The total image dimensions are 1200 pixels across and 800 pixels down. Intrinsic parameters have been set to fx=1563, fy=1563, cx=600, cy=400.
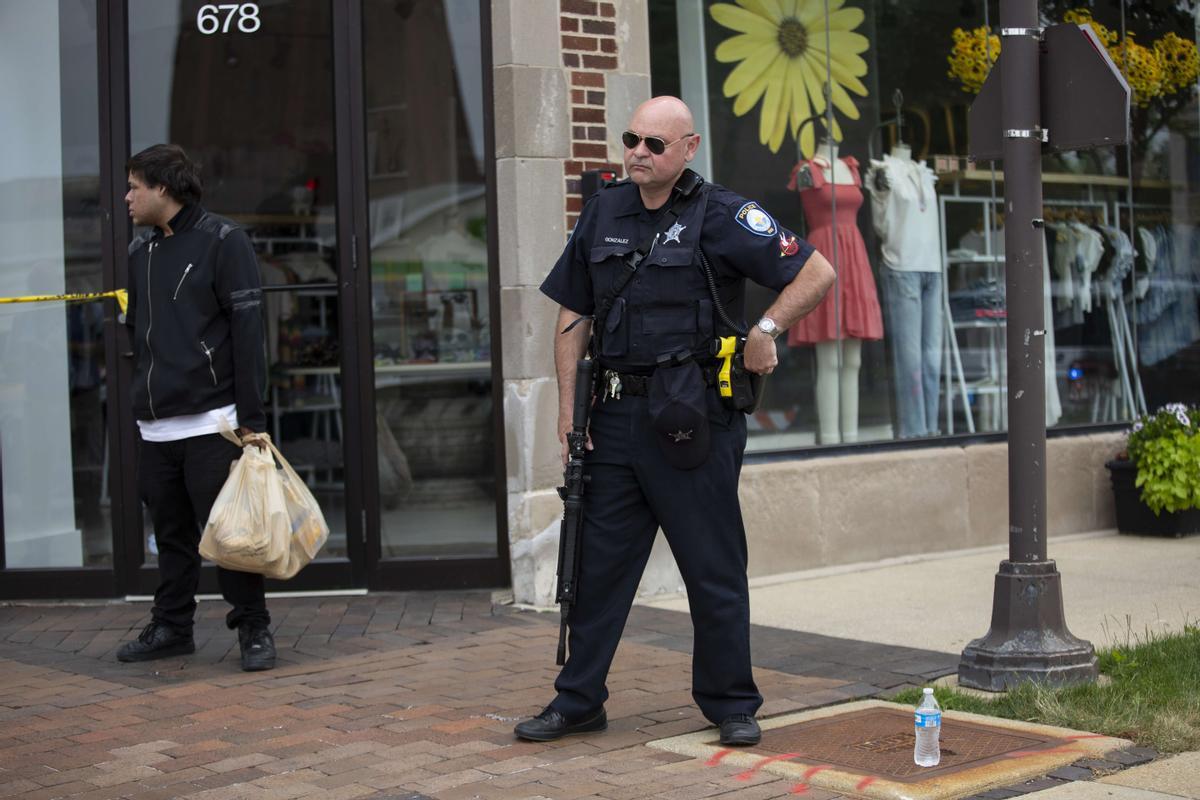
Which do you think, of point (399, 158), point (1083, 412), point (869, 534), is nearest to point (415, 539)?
point (399, 158)

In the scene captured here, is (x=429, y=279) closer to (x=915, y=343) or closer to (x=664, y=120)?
(x=915, y=343)

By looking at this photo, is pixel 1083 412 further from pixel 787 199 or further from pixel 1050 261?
pixel 787 199

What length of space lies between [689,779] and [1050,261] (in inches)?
262

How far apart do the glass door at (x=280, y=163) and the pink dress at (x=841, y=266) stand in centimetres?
261

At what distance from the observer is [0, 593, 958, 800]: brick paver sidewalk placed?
4496mm

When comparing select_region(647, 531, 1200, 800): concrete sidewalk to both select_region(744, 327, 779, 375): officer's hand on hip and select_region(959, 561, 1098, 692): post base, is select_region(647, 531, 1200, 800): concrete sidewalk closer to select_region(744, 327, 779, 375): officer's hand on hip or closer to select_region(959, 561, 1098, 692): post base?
select_region(959, 561, 1098, 692): post base

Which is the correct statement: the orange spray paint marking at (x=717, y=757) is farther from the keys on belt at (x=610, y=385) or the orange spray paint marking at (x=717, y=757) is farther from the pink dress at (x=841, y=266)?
the pink dress at (x=841, y=266)

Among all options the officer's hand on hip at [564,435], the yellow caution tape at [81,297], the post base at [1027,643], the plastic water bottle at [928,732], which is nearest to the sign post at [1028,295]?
Answer: the post base at [1027,643]

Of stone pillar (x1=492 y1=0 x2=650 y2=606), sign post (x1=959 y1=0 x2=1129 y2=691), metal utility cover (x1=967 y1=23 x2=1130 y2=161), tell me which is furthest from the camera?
stone pillar (x1=492 y1=0 x2=650 y2=606)

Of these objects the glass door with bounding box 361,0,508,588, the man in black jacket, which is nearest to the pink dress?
the glass door with bounding box 361,0,508,588

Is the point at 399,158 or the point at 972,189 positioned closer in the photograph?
the point at 399,158

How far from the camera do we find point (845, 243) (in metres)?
8.94

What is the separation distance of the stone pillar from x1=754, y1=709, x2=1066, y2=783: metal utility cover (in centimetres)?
256

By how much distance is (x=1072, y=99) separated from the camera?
5516 mm
